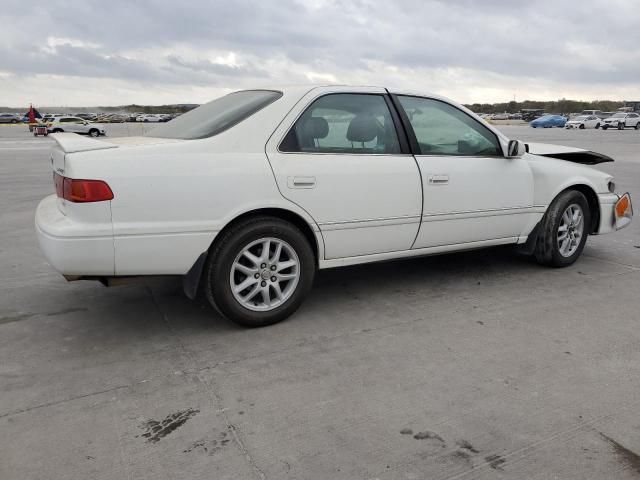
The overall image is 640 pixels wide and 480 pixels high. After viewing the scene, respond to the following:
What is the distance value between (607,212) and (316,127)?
3.16m

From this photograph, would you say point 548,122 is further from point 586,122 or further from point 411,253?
point 411,253

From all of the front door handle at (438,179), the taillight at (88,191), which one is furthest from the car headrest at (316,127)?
the taillight at (88,191)

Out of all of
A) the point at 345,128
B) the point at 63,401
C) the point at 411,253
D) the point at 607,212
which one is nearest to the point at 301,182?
the point at 345,128

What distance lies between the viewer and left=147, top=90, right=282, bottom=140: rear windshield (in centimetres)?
370

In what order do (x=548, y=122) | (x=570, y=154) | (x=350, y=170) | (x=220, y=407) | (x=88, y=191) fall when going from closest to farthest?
(x=220, y=407) → (x=88, y=191) → (x=350, y=170) → (x=570, y=154) → (x=548, y=122)

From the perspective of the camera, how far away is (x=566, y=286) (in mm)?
4637

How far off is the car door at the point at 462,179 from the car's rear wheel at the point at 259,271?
3.37ft

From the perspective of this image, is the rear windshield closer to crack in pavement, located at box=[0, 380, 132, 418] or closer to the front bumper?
crack in pavement, located at box=[0, 380, 132, 418]

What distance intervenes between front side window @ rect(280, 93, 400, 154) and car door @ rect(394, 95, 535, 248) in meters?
0.19

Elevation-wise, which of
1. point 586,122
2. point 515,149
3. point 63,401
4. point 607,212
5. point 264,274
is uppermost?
point 586,122

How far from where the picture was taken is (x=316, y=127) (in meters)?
3.83

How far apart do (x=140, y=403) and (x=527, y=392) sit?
6.34 feet

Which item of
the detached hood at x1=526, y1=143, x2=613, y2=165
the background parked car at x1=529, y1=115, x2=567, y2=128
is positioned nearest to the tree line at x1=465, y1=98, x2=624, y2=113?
the background parked car at x1=529, y1=115, x2=567, y2=128

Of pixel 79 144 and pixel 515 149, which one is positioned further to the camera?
pixel 515 149
